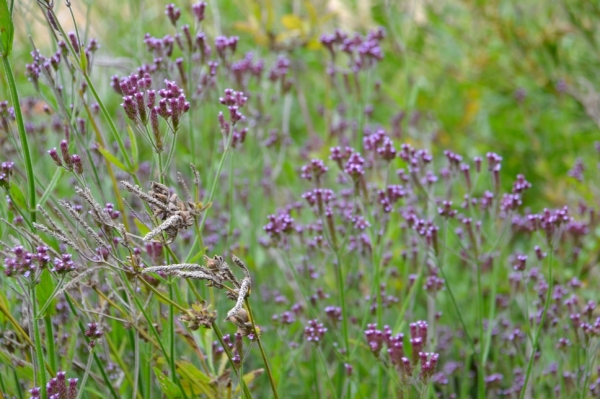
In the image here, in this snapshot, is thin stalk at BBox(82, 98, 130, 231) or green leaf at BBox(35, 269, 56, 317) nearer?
green leaf at BBox(35, 269, 56, 317)

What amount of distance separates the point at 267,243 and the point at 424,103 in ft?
6.66

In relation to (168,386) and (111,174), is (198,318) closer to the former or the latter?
(168,386)

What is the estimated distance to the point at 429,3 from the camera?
170 inches

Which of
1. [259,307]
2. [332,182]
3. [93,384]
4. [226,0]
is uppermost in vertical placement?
[226,0]

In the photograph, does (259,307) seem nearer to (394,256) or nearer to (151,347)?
(394,256)

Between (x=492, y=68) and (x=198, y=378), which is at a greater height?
(x=492, y=68)

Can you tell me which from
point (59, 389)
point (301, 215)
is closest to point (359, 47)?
point (301, 215)

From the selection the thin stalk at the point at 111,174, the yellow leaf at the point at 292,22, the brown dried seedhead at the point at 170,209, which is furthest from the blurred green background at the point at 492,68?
the brown dried seedhead at the point at 170,209

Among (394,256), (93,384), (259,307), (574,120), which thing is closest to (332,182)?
(394,256)

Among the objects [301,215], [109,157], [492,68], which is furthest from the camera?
[492,68]

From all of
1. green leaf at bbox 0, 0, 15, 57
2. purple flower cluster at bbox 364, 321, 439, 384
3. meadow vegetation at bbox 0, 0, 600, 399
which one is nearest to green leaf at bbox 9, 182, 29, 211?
meadow vegetation at bbox 0, 0, 600, 399

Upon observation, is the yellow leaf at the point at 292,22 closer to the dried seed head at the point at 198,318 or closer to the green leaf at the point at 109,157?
the green leaf at the point at 109,157

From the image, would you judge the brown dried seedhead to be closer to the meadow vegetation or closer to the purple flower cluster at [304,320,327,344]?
the meadow vegetation

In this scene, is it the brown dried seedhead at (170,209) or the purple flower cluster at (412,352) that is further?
the purple flower cluster at (412,352)
